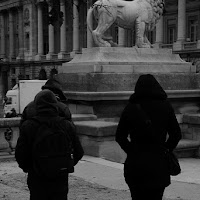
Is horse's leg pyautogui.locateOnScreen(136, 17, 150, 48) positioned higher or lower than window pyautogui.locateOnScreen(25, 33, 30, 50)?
lower

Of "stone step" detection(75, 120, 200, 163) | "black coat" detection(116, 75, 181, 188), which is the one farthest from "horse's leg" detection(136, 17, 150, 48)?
"black coat" detection(116, 75, 181, 188)

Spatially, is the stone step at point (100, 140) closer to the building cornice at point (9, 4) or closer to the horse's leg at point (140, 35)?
the horse's leg at point (140, 35)

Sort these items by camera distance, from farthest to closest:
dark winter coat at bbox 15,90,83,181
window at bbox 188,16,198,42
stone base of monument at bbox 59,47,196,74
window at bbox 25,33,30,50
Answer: window at bbox 25,33,30,50 < window at bbox 188,16,198,42 < stone base of monument at bbox 59,47,196,74 < dark winter coat at bbox 15,90,83,181

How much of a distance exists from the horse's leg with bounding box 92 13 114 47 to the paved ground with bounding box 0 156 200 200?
12.4ft

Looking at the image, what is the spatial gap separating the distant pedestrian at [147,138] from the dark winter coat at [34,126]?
0.67 m

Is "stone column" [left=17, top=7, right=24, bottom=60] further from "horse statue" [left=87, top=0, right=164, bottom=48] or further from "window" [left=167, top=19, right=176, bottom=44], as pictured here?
"horse statue" [left=87, top=0, right=164, bottom=48]

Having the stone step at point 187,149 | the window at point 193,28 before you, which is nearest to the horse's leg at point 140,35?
the stone step at point 187,149

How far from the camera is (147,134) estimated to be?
5262 mm

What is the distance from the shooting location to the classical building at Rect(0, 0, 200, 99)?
52438 mm

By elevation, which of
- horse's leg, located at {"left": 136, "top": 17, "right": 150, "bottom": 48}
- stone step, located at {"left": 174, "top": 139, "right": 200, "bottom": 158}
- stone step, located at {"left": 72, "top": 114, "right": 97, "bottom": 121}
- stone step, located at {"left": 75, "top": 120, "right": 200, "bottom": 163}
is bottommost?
stone step, located at {"left": 174, "top": 139, "right": 200, "bottom": 158}

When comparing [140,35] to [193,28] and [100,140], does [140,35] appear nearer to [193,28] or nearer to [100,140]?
[100,140]

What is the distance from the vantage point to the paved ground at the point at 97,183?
7.26 m

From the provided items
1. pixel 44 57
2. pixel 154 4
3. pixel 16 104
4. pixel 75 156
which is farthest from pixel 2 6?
pixel 75 156

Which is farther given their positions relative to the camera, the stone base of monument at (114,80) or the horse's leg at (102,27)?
the horse's leg at (102,27)
